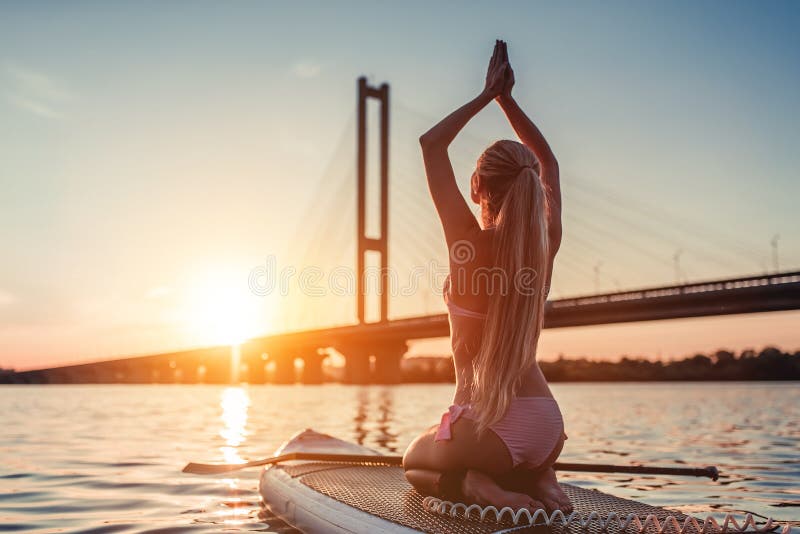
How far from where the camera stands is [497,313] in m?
2.53

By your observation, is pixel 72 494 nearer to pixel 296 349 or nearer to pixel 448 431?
pixel 448 431

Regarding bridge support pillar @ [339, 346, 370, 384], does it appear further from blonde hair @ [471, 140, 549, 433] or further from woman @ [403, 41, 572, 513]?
blonde hair @ [471, 140, 549, 433]

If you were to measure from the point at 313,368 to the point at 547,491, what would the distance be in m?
46.9

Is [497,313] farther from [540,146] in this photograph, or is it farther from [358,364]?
[358,364]

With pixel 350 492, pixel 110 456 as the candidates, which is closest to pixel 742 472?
pixel 350 492

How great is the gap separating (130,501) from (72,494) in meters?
0.59

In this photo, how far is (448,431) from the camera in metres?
2.73

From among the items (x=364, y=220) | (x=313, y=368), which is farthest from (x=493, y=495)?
(x=313, y=368)

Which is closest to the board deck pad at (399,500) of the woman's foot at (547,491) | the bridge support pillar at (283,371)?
the woman's foot at (547,491)

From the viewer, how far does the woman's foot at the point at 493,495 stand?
2729mm

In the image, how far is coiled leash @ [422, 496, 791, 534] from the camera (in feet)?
8.73

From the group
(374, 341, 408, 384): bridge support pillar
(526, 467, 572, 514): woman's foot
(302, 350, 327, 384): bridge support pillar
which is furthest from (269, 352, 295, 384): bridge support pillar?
(526, 467, 572, 514): woman's foot

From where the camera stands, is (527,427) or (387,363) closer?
(527,427)

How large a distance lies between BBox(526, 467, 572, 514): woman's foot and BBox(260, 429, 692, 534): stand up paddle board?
11cm
